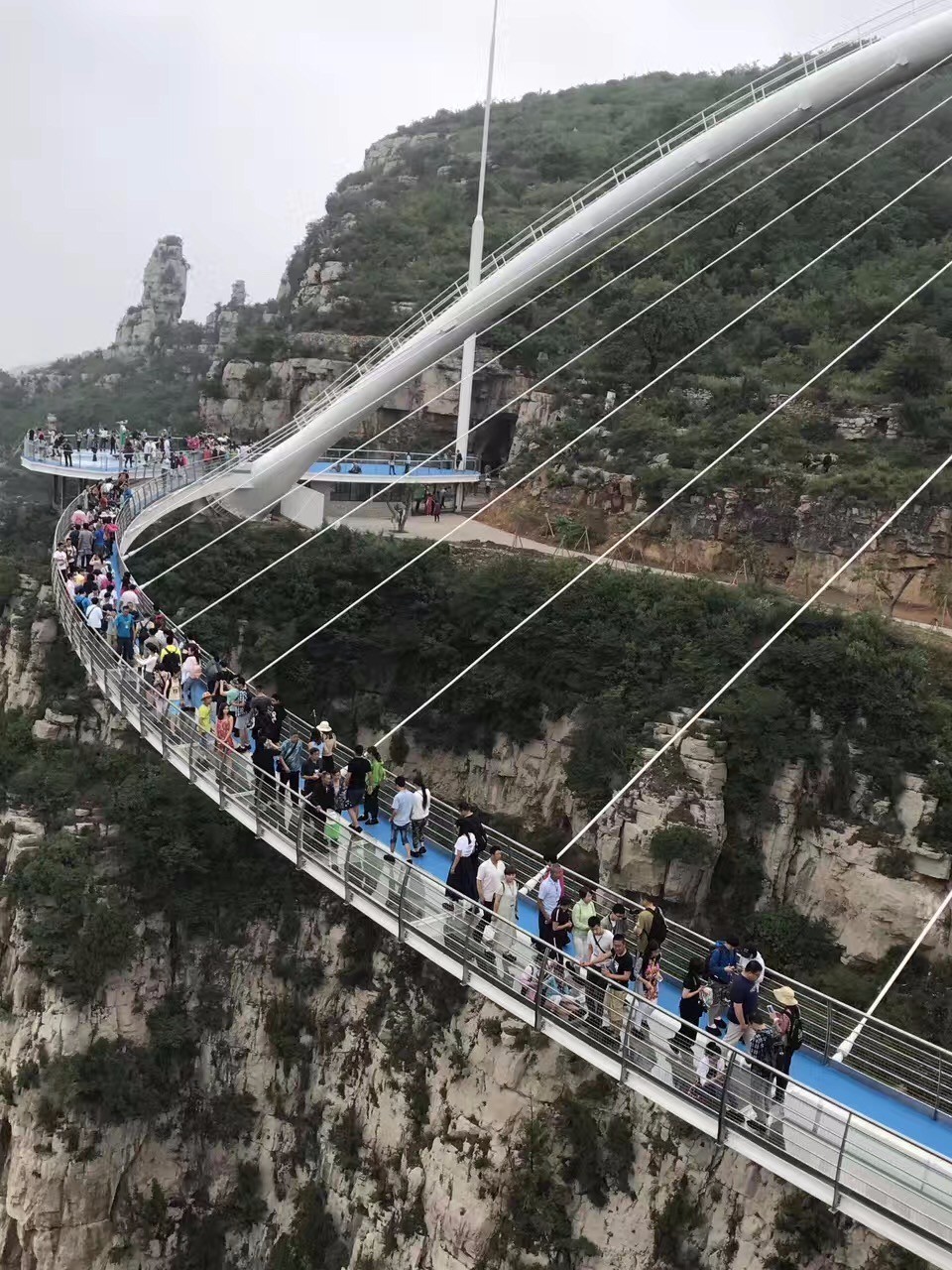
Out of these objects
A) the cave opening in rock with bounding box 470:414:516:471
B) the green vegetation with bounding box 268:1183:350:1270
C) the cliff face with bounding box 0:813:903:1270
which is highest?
the cave opening in rock with bounding box 470:414:516:471

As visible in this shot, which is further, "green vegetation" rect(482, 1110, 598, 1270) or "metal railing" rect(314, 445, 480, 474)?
"metal railing" rect(314, 445, 480, 474)

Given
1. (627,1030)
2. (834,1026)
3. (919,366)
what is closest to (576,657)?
(834,1026)

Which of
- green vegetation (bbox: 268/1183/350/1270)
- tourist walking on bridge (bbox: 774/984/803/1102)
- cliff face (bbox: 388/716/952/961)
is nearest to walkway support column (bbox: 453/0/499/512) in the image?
cliff face (bbox: 388/716/952/961)

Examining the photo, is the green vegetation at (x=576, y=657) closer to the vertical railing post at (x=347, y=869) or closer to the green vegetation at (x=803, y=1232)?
the green vegetation at (x=803, y=1232)

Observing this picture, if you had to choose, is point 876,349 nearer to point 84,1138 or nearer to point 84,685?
point 84,685

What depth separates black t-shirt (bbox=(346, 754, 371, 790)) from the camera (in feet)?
46.4

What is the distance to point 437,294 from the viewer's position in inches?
1588

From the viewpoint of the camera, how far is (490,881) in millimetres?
11766

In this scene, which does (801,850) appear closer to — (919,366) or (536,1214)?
(536,1214)

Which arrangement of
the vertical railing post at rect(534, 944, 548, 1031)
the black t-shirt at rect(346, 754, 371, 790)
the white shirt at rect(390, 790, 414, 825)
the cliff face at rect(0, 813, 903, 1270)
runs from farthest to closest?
the cliff face at rect(0, 813, 903, 1270) < the black t-shirt at rect(346, 754, 371, 790) < the white shirt at rect(390, 790, 414, 825) < the vertical railing post at rect(534, 944, 548, 1031)

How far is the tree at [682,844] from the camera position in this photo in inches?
693

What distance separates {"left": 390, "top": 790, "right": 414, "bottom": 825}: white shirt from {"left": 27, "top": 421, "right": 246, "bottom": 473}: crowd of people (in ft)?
50.4

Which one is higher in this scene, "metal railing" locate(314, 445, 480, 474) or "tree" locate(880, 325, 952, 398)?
"tree" locate(880, 325, 952, 398)

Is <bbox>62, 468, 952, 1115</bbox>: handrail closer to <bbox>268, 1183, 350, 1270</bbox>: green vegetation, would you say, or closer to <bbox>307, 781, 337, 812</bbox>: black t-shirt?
<bbox>307, 781, 337, 812</bbox>: black t-shirt
